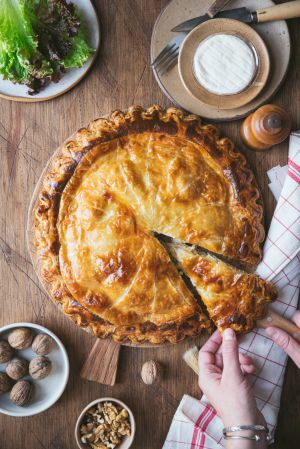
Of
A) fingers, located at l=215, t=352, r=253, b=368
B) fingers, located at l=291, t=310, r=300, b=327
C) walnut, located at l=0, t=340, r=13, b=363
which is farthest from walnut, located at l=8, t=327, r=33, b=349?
fingers, located at l=291, t=310, r=300, b=327

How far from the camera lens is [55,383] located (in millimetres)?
3160

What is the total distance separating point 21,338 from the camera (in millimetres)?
3047

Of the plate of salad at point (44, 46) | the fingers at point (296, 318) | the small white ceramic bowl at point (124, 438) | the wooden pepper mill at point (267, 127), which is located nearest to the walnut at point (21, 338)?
the small white ceramic bowl at point (124, 438)

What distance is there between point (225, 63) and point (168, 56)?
0.37 m

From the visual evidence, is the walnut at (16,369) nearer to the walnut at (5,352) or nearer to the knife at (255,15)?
the walnut at (5,352)

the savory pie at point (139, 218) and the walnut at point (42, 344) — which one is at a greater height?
the savory pie at point (139, 218)

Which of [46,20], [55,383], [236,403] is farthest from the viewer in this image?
[55,383]

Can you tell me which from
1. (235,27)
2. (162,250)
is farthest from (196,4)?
(162,250)

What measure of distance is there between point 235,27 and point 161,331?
6.30 feet

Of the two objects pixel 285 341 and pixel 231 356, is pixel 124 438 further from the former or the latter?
pixel 285 341

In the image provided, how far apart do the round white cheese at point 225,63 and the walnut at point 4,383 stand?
7.34 feet

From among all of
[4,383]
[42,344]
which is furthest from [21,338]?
[4,383]

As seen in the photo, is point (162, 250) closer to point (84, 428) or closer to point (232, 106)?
point (232, 106)

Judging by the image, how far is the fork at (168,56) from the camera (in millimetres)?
3051
